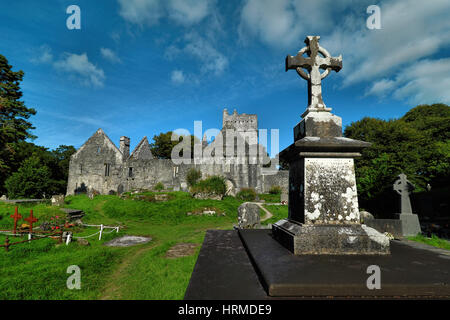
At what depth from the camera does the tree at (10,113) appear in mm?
16969

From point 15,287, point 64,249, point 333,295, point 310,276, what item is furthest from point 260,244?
point 64,249

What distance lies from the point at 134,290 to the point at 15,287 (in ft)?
8.89

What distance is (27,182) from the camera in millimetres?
20047

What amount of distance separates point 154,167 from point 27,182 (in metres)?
14.5

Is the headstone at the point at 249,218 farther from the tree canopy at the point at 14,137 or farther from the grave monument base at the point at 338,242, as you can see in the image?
the tree canopy at the point at 14,137

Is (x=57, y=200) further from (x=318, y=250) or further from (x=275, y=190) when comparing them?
(x=275, y=190)

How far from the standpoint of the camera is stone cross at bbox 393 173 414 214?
8.96 meters

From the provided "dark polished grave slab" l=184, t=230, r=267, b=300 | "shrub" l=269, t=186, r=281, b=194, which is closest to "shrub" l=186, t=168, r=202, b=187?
"shrub" l=269, t=186, r=281, b=194

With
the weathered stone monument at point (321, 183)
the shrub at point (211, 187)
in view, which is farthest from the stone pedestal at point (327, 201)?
the shrub at point (211, 187)

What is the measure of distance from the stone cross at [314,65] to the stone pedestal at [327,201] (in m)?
0.52

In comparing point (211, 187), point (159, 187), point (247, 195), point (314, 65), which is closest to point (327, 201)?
point (314, 65)

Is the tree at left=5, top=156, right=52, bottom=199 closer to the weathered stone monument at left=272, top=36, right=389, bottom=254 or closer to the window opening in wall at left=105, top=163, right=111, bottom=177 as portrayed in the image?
the window opening in wall at left=105, top=163, right=111, bottom=177

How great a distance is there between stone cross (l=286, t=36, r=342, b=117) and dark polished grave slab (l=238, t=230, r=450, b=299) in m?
2.17
